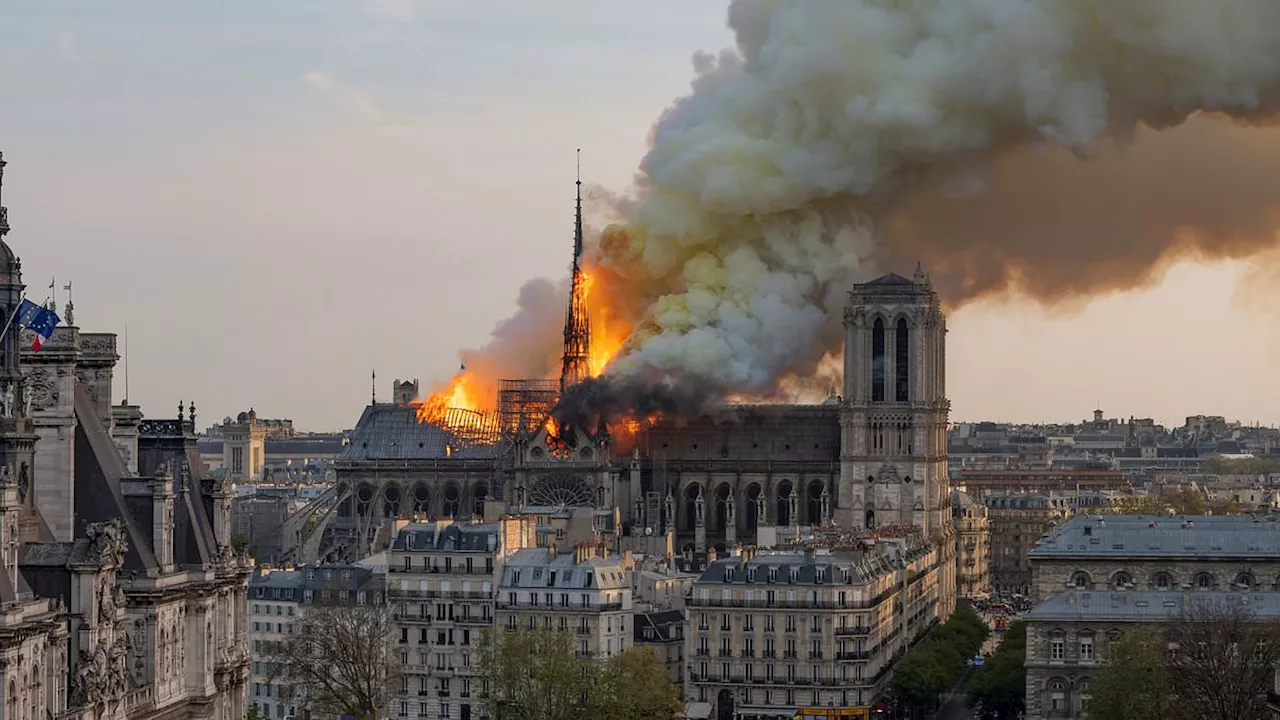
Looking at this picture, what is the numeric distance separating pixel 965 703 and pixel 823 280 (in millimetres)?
36413

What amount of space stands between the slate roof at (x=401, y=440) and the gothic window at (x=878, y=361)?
810 inches

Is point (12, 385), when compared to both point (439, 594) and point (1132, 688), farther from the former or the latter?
point (439, 594)

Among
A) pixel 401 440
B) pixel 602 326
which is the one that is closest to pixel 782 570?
pixel 602 326

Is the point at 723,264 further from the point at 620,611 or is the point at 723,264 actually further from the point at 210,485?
the point at 210,485

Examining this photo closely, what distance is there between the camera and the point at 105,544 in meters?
69.2

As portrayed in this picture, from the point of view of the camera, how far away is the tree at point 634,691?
10119 cm

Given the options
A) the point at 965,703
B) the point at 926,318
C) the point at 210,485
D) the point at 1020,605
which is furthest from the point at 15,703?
the point at 1020,605

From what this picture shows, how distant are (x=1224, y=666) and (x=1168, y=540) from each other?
87.2ft

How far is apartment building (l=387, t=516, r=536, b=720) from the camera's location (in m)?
120

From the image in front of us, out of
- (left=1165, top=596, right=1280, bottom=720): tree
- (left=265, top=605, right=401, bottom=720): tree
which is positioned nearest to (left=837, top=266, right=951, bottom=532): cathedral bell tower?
(left=265, top=605, right=401, bottom=720): tree

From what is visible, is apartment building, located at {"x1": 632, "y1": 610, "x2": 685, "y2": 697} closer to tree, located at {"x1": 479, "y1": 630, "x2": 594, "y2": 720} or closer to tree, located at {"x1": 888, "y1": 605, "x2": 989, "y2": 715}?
tree, located at {"x1": 888, "y1": 605, "x2": 989, "y2": 715}

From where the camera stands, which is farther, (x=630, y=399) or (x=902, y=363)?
(x=902, y=363)

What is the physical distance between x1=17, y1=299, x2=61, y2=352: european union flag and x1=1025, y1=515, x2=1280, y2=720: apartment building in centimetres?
4651

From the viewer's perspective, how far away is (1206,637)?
96.6 metres
